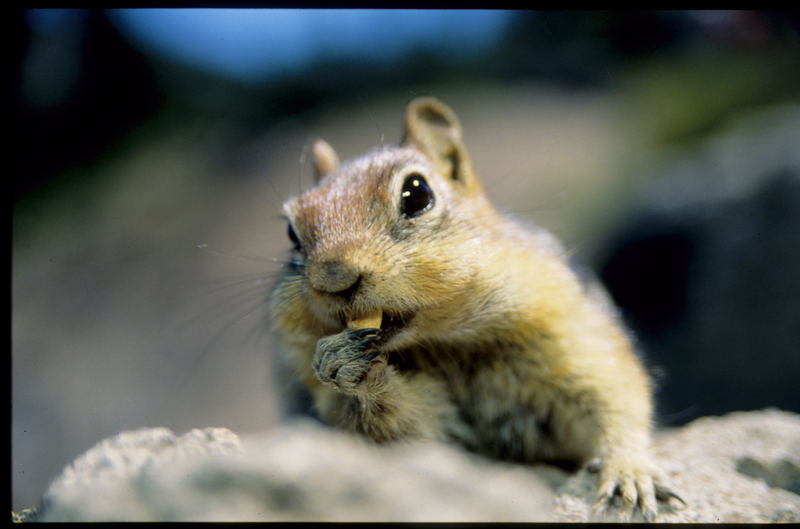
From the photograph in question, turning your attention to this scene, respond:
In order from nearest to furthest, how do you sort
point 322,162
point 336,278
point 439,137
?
point 336,278 → point 439,137 → point 322,162

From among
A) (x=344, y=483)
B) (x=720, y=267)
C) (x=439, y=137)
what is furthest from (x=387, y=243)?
(x=720, y=267)

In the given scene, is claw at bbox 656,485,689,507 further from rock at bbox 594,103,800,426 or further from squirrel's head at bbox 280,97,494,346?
rock at bbox 594,103,800,426

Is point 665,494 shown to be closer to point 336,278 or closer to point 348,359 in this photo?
point 348,359

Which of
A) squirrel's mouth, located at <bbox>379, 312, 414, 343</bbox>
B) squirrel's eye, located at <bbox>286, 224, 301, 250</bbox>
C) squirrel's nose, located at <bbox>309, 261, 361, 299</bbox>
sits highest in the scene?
squirrel's eye, located at <bbox>286, 224, 301, 250</bbox>

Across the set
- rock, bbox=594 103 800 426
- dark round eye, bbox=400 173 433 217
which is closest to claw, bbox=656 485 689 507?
dark round eye, bbox=400 173 433 217

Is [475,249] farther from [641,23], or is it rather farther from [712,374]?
[712,374]

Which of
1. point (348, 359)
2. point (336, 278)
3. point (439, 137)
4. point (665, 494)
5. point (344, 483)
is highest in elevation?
point (439, 137)
